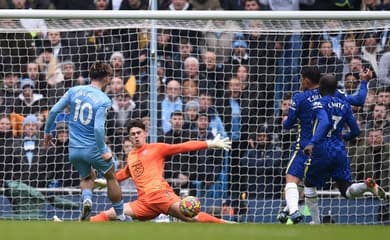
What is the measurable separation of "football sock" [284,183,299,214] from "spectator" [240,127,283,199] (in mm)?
1461

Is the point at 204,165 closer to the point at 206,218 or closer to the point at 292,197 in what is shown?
the point at 206,218

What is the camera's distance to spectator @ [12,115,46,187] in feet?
45.6

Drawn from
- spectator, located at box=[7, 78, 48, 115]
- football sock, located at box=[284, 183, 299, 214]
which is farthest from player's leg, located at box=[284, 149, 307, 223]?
spectator, located at box=[7, 78, 48, 115]

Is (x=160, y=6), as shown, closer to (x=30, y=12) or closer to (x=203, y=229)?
(x=30, y=12)

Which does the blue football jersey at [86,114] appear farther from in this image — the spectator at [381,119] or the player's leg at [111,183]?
the spectator at [381,119]

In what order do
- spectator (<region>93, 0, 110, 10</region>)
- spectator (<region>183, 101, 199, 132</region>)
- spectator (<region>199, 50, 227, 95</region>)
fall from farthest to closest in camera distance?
spectator (<region>93, 0, 110, 10</region>), spectator (<region>199, 50, 227, 95</region>), spectator (<region>183, 101, 199, 132</region>)

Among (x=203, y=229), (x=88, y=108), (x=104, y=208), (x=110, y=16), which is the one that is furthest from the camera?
(x=104, y=208)

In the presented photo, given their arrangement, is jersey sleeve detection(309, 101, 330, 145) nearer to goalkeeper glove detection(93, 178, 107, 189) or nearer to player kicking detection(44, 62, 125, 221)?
player kicking detection(44, 62, 125, 221)

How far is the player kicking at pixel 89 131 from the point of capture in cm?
1194

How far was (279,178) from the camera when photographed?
45.8ft

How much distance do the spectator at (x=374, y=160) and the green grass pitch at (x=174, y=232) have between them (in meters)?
5.35

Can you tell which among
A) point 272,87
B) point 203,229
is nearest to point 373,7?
point 272,87

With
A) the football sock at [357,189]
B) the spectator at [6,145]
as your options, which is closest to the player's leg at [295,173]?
the football sock at [357,189]

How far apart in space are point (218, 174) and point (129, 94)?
5.04 ft
